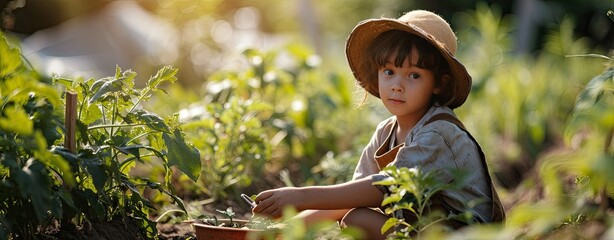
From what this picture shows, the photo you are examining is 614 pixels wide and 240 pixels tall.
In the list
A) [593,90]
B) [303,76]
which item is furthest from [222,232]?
[303,76]

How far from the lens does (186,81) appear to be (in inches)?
313

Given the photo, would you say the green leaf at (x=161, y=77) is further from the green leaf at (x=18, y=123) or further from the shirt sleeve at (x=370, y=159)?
the shirt sleeve at (x=370, y=159)

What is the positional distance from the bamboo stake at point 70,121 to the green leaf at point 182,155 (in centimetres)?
27

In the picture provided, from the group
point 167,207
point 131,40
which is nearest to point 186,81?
point 131,40

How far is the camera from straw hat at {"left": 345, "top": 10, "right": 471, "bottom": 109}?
8.41 feet

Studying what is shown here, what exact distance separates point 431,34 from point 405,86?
177 millimetres

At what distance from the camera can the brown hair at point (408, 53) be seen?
2.60 meters

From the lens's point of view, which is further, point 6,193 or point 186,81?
point 186,81

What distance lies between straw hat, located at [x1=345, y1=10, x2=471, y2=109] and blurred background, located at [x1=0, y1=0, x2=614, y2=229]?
1.08 ft

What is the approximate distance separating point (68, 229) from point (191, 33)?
574 cm

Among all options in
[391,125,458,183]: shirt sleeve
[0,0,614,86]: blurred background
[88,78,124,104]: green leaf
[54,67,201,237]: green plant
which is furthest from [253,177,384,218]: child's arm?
[0,0,614,86]: blurred background

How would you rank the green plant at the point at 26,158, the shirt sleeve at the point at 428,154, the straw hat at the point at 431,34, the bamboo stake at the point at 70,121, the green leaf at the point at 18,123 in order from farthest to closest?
the straw hat at the point at 431,34, the shirt sleeve at the point at 428,154, the bamboo stake at the point at 70,121, the green plant at the point at 26,158, the green leaf at the point at 18,123

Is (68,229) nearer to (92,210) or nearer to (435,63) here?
(92,210)

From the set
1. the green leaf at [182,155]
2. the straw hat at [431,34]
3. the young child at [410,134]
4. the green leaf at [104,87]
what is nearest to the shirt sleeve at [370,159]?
the young child at [410,134]
